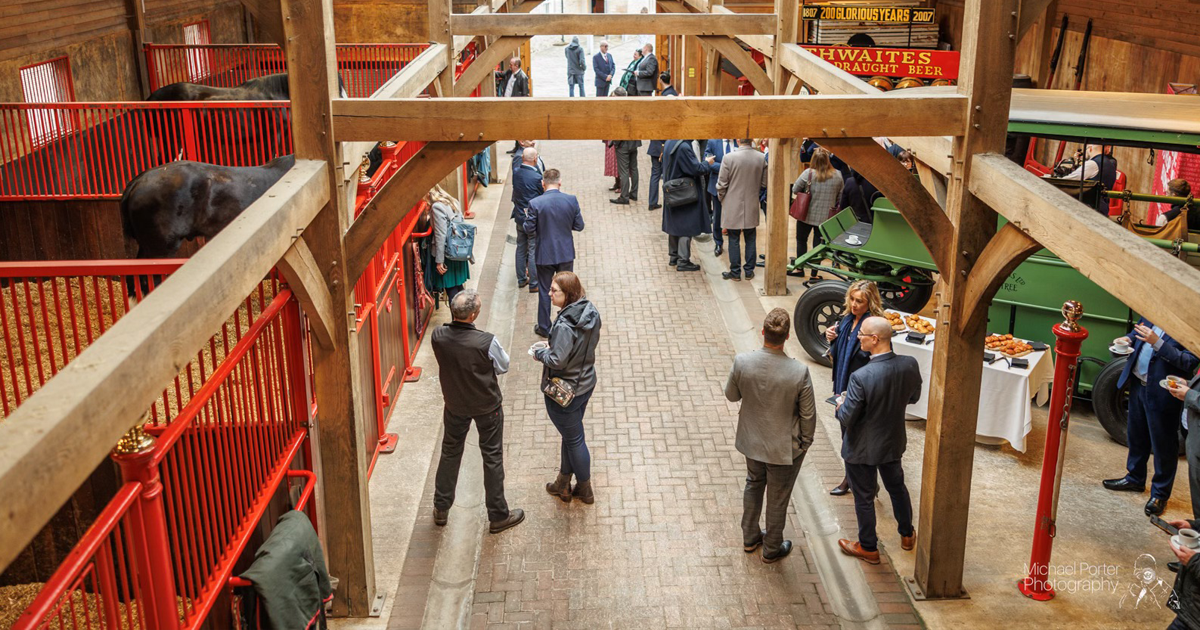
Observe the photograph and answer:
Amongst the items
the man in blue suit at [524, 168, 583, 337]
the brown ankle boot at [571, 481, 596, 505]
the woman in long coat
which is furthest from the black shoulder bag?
the brown ankle boot at [571, 481, 596, 505]

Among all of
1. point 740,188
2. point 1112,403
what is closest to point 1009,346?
point 1112,403

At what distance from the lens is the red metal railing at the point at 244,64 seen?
14.5 meters

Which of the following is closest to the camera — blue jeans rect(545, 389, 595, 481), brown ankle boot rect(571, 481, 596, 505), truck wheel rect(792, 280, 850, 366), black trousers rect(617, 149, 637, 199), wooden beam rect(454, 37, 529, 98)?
blue jeans rect(545, 389, 595, 481)

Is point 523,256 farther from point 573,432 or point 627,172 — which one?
point 573,432

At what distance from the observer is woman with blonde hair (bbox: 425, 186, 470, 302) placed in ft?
34.7

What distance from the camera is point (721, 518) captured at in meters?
7.49

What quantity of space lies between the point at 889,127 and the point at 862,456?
216 cm

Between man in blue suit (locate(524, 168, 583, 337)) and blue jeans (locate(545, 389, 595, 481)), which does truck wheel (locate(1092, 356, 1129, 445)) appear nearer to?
blue jeans (locate(545, 389, 595, 481))

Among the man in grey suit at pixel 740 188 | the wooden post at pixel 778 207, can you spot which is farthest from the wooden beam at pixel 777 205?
the man in grey suit at pixel 740 188

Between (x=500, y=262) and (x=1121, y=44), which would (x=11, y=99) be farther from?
(x=1121, y=44)

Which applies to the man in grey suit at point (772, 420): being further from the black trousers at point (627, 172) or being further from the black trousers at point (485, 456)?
the black trousers at point (627, 172)

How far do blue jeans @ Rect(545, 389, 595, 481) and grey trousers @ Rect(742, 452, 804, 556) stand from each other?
A: 1264mm

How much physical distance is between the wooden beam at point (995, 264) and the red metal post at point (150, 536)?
404 centimetres

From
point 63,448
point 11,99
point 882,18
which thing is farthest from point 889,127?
point 882,18
